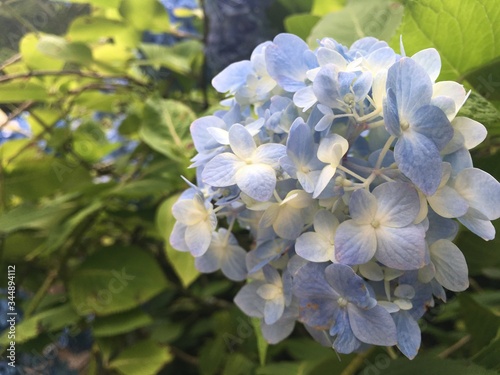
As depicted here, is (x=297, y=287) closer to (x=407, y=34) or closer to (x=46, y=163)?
(x=407, y=34)

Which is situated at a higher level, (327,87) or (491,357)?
(327,87)

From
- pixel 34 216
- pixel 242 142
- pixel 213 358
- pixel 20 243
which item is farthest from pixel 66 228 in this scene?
pixel 242 142

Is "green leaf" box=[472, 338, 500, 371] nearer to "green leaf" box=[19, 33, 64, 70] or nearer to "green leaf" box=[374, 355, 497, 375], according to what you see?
"green leaf" box=[374, 355, 497, 375]

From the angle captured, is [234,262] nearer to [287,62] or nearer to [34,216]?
[287,62]

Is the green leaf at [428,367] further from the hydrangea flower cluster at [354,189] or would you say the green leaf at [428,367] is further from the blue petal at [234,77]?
the blue petal at [234,77]

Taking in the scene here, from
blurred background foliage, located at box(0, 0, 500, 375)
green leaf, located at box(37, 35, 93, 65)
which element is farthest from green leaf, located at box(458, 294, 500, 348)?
green leaf, located at box(37, 35, 93, 65)

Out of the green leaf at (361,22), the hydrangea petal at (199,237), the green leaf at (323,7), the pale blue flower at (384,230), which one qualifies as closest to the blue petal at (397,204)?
the pale blue flower at (384,230)

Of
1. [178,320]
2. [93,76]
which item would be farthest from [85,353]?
[93,76]
